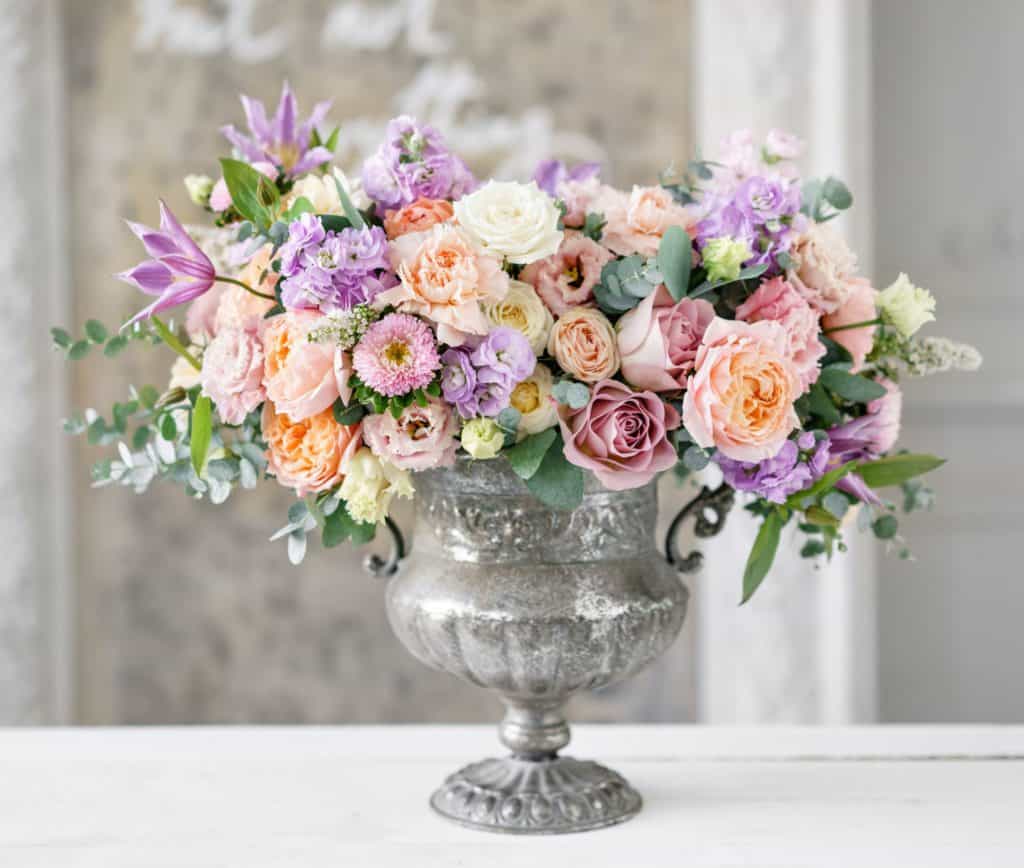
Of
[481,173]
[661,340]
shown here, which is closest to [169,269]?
[661,340]

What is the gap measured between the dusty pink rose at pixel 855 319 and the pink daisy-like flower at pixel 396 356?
0.36 metres

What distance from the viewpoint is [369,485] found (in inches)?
37.2

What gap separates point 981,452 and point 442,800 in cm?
173

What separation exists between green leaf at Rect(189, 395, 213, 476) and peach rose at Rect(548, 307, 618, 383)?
29 centimetres

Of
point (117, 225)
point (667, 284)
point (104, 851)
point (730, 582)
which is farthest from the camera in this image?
point (117, 225)

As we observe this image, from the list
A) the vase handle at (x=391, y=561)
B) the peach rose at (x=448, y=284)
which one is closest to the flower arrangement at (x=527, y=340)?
the peach rose at (x=448, y=284)

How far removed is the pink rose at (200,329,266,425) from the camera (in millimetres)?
959

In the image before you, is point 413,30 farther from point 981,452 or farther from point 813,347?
point 813,347

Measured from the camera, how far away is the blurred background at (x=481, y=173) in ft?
7.34

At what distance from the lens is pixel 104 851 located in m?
1.06

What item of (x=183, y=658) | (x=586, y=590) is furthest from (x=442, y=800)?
(x=183, y=658)

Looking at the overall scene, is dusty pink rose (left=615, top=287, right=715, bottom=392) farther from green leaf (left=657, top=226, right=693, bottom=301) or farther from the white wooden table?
the white wooden table

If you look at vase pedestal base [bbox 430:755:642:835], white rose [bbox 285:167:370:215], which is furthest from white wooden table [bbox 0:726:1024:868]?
white rose [bbox 285:167:370:215]

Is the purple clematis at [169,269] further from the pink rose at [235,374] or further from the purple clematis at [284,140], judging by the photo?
the purple clematis at [284,140]
